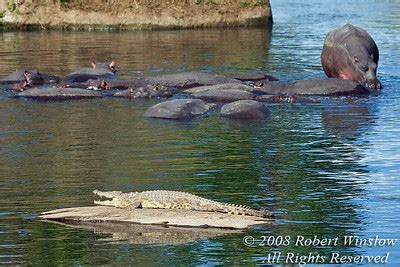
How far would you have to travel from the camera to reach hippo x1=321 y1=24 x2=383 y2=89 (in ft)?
73.0

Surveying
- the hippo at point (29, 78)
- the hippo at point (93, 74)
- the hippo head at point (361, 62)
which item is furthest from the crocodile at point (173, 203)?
the hippo at point (93, 74)

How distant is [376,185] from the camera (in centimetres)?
1329

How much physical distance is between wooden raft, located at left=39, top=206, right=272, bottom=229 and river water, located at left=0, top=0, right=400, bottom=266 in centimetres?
17

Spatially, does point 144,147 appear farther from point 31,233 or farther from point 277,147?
point 31,233

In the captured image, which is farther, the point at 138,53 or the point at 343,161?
the point at 138,53

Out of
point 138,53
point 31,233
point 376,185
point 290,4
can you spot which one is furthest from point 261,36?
point 31,233

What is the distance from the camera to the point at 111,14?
121ft

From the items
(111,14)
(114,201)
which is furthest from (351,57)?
(111,14)

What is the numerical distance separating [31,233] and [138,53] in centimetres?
1853

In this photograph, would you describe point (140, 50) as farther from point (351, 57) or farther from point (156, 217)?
point (156, 217)

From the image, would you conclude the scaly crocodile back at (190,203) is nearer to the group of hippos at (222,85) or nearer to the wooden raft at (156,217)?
the wooden raft at (156,217)

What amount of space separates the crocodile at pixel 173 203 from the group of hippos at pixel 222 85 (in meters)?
6.98

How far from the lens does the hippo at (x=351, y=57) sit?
2225cm

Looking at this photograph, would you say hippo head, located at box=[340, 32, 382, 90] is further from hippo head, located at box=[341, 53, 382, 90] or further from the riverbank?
the riverbank
